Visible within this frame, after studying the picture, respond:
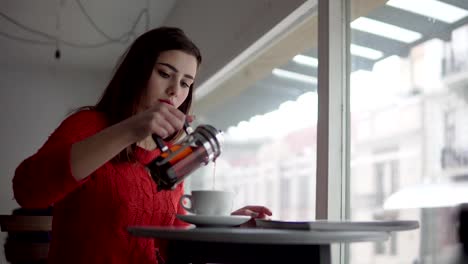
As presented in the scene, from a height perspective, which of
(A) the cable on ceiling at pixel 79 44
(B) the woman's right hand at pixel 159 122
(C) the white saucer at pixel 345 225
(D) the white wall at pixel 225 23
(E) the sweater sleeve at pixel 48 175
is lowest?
(C) the white saucer at pixel 345 225

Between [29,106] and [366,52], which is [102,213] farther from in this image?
[29,106]

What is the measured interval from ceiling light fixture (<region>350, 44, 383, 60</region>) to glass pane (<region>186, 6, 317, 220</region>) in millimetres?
236

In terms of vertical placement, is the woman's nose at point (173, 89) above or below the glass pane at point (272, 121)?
below

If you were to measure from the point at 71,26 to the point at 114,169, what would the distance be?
8.36 ft

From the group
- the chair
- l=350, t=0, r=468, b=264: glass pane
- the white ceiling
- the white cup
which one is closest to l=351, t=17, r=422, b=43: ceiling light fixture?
l=350, t=0, r=468, b=264: glass pane

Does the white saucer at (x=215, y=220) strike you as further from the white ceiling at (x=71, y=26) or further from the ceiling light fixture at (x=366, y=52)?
the white ceiling at (x=71, y=26)

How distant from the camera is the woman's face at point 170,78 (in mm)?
1085

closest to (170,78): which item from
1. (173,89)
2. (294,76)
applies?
(173,89)

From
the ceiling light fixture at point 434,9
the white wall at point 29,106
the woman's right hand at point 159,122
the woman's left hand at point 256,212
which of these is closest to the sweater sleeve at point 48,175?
the woman's right hand at point 159,122

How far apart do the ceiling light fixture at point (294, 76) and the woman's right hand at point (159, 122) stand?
115cm

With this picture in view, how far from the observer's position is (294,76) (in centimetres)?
207

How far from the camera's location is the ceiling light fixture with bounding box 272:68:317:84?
1885 millimetres

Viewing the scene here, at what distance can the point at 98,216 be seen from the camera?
3.33 feet

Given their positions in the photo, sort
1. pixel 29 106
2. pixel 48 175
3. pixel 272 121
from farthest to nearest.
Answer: pixel 29 106
pixel 272 121
pixel 48 175
